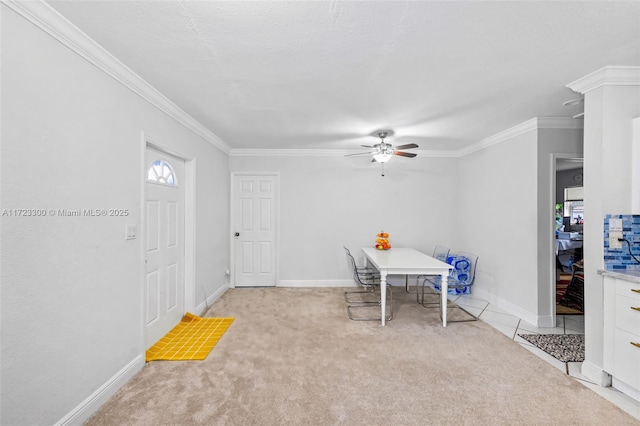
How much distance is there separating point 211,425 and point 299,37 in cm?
251

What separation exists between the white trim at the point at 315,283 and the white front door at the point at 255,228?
0.22 meters

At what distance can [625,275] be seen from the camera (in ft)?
6.23

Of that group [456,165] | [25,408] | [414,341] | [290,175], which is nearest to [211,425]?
[25,408]

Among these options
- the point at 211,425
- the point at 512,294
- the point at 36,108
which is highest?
the point at 36,108

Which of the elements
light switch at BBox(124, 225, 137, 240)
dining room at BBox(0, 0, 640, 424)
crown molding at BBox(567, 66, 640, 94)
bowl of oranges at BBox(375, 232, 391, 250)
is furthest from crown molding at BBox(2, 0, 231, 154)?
crown molding at BBox(567, 66, 640, 94)

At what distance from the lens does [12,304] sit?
132cm

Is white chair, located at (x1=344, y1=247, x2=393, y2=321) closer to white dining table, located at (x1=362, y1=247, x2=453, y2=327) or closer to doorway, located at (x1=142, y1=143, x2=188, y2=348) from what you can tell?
white dining table, located at (x1=362, y1=247, x2=453, y2=327)

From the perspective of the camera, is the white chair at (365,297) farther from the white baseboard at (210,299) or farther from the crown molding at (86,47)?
the crown molding at (86,47)

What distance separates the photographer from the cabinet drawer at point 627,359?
1.85 metres

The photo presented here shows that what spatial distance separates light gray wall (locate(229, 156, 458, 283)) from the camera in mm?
4754

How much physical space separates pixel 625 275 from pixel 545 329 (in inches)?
60.3

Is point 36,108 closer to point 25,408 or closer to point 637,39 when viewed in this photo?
point 25,408

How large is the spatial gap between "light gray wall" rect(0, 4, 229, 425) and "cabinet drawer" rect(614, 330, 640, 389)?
12.2 feet

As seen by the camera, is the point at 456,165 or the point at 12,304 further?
the point at 456,165
